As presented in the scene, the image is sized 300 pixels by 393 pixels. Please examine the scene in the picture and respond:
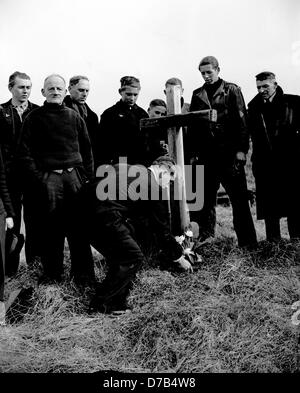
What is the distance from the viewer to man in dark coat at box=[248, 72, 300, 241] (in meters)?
6.00

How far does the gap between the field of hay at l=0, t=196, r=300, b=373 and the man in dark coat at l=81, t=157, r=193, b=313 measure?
0.28 meters

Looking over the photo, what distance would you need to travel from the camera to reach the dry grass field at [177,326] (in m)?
4.06

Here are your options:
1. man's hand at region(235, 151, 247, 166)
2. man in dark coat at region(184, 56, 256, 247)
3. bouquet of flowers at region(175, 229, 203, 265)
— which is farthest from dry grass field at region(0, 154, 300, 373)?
man's hand at region(235, 151, 247, 166)

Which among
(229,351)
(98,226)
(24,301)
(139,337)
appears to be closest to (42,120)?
(98,226)

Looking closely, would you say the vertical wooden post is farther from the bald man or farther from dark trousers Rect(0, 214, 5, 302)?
dark trousers Rect(0, 214, 5, 302)

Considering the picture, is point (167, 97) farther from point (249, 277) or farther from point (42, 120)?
point (249, 277)

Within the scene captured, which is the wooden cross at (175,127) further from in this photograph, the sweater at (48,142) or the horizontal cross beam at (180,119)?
the sweater at (48,142)

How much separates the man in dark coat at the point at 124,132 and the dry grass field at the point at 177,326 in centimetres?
155

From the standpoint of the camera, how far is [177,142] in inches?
224

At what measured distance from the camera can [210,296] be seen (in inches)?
191

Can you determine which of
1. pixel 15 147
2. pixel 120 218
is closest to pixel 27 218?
pixel 15 147

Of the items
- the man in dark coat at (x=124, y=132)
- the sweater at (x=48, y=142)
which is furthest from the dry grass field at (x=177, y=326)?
the man in dark coat at (x=124, y=132)

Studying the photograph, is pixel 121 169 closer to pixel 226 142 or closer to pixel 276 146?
pixel 226 142

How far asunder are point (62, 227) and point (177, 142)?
5.55 feet
